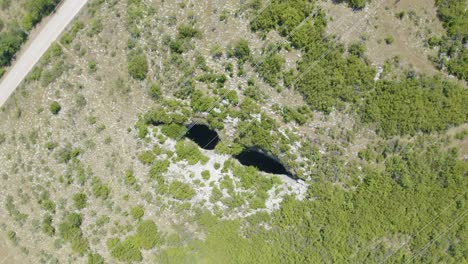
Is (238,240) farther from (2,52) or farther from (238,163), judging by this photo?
(2,52)

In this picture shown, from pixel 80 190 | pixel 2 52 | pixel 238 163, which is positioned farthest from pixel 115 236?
pixel 2 52

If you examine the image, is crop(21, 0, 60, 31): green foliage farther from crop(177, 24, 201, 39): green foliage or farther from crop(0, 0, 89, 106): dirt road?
crop(177, 24, 201, 39): green foliage

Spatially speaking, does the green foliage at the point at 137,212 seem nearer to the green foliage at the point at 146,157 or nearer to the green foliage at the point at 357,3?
the green foliage at the point at 146,157

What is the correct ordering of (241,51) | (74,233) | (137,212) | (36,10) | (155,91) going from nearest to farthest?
(241,51) → (155,91) → (137,212) → (74,233) → (36,10)

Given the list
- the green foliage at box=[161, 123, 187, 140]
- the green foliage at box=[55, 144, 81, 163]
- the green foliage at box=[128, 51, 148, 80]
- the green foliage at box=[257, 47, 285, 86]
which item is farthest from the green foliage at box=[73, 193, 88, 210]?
the green foliage at box=[257, 47, 285, 86]

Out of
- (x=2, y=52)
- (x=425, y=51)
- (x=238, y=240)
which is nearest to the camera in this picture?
(x=425, y=51)

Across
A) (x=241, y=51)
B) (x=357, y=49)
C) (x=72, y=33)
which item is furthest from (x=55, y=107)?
(x=357, y=49)

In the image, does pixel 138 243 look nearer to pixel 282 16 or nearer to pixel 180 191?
pixel 180 191

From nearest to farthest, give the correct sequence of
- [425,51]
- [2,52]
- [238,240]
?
1. [425,51]
2. [238,240]
3. [2,52]
